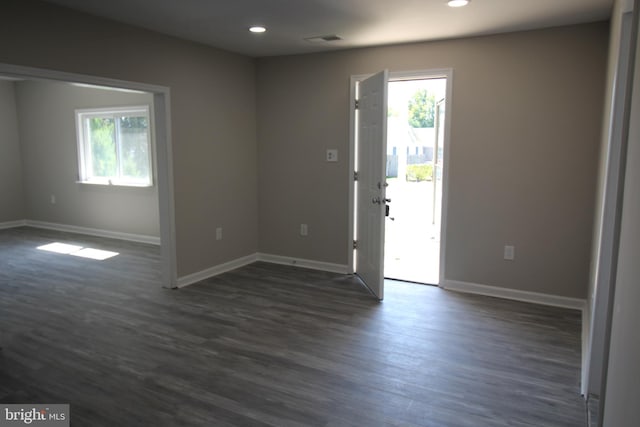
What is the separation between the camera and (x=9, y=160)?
285 inches

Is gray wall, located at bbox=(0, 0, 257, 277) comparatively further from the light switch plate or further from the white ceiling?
the light switch plate

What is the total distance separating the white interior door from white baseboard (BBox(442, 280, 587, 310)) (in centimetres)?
79

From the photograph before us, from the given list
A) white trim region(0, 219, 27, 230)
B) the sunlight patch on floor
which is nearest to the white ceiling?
the sunlight patch on floor

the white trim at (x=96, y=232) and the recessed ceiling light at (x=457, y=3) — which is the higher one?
the recessed ceiling light at (x=457, y=3)

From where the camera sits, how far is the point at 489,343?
3129 millimetres

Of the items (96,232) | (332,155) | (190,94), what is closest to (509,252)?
(332,155)

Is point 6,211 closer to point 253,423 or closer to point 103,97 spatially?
point 103,97

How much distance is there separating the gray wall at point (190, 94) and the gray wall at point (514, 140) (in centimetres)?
93

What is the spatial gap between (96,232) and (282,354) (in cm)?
499

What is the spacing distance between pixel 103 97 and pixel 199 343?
15.5 ft

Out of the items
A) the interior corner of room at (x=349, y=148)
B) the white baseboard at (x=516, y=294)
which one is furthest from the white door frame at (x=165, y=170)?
the white baseboard at (x=516, y=294)

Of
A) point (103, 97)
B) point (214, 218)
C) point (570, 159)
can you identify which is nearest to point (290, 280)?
point (214, 218)

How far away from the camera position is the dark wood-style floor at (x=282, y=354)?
2336 millimetres

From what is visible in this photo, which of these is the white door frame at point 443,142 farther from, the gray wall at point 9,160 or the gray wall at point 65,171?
the gray wall at point 9,160
